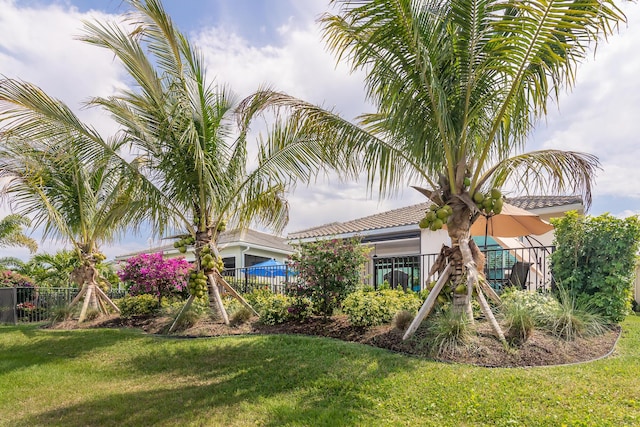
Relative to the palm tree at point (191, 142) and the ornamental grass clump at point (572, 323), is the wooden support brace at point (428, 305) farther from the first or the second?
the palm tree at point (191, 142)

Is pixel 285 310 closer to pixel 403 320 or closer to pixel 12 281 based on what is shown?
pixel 403 320

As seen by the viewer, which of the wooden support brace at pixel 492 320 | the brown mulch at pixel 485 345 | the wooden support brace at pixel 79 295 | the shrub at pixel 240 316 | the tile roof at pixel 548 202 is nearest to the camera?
the brown mulch at pixel 485 345

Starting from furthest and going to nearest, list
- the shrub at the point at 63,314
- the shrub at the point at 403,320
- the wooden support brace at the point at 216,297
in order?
the shrub at the point at 63,314 < the wooden support brace at the point at 216,297 < the shrub at the point at 403,320

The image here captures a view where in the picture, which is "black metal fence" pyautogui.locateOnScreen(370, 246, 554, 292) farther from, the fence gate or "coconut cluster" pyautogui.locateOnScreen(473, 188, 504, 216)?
the fence gate

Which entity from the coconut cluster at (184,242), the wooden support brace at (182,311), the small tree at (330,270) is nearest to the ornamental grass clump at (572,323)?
the small tree at (330,270)

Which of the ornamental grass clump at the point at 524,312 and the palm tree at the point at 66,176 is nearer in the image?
the ornamental grass clump at the point at 524,312

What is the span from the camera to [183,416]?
4.62 metres

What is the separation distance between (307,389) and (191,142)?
5684 millimetres

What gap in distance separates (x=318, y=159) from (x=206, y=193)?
2.70 meters

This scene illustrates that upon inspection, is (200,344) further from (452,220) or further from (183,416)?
(452,220)

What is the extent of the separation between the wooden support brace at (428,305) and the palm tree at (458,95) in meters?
0.02

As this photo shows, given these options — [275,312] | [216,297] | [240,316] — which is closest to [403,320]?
[275,312]

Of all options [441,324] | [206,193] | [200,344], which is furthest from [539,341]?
[206,193]

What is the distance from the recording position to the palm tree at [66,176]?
765 centimetres
